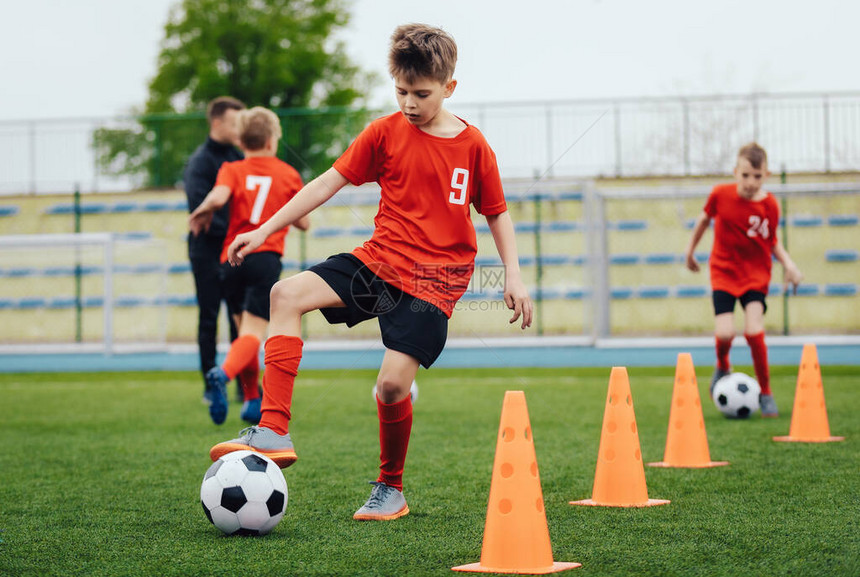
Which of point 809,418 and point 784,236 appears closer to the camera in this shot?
point 809,418

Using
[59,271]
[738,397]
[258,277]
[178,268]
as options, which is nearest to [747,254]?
[738,397]

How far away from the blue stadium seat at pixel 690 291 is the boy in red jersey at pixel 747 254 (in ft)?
30.0

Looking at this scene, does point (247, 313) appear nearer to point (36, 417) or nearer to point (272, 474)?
point (36, 417)

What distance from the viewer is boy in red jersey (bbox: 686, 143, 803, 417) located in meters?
6.69

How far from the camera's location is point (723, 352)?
684 centimetres

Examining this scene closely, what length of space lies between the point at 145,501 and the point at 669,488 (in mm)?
2119

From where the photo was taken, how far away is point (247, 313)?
610 centimetres

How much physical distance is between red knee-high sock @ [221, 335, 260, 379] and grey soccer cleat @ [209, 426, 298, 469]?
7.79 ft

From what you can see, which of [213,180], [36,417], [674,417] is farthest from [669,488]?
[36,417]

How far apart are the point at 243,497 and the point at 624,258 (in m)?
14.0

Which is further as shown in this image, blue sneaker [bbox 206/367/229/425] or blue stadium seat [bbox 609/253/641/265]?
blue stadium seat [bbox 609/253/641/265]

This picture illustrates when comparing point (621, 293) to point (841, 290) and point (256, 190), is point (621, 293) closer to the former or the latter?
point (841, 290)

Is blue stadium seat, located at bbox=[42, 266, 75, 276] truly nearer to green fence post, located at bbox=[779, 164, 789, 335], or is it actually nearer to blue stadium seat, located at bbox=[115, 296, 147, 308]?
blue stadium seat, located at bbox=[115, 296, 147, 308]

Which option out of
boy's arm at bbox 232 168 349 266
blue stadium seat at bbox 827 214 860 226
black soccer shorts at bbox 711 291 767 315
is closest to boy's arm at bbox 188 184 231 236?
boy's arm at bbox 232 168 349 266
